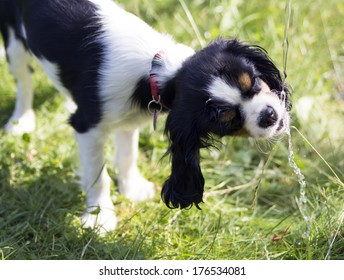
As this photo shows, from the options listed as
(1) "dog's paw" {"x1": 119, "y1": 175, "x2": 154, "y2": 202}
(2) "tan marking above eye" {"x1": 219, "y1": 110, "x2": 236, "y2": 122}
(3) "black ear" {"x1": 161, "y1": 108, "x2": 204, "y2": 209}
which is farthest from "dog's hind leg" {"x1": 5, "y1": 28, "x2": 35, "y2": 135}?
(2) "tan marking above eye" {"x1": 219, "y1": 110, "x2": 236, "y2": 122}

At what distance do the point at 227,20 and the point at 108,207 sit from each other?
2.41 meters

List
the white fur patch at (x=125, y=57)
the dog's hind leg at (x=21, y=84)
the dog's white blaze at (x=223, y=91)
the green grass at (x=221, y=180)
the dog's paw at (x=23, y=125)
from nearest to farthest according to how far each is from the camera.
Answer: the dog's white blaze at (x=223, y=91)
the white fur patch at (x=125, y=57)
the green grass at (x=221, y=180)
the dog's hind leg at (x=21, y=84)
the dog's paw at (x=23, y=125)

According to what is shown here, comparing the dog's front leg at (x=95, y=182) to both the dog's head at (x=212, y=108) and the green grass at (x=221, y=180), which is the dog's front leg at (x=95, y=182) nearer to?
the green grass at (x=221, y=180)

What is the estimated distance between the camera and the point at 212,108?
106 inches

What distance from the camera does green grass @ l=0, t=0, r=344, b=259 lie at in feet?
10.6

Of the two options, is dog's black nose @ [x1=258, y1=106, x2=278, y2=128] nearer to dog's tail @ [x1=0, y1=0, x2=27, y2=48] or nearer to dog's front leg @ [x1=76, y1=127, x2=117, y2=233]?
dog's front leg @ [x1=76, y1=127, x2=117, y2=233]

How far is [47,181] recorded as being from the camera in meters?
3.79

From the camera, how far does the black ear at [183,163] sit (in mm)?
2770

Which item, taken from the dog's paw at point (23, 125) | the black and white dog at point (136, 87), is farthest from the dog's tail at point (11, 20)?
the dog's paw at point (23, 125)

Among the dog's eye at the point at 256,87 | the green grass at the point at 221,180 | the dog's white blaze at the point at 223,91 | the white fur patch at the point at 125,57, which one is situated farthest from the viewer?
the green grass at the point at 221,180

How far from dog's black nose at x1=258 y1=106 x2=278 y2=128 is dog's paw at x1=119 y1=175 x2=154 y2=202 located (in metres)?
1.28

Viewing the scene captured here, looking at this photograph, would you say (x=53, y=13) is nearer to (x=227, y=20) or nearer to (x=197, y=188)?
(x=197, y=188)

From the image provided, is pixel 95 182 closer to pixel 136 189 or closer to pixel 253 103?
pixel 136 189

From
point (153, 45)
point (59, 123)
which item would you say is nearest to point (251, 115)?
point (153, 45)
